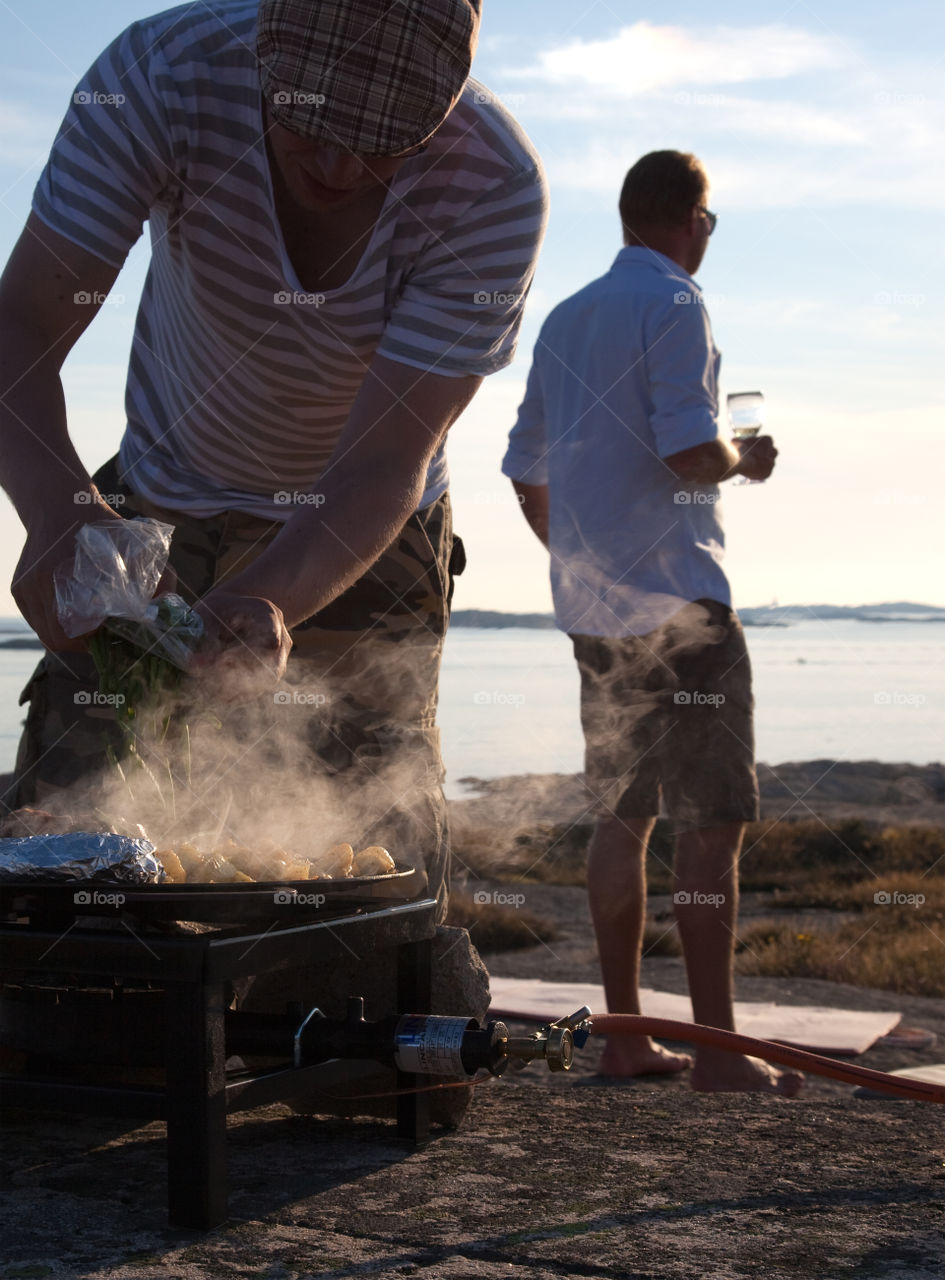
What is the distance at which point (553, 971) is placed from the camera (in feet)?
20.0

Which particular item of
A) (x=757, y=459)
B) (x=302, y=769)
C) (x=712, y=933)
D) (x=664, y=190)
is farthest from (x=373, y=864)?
(x=664, y=190)

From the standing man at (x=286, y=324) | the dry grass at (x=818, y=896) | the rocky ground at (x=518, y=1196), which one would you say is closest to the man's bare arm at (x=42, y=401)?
the standing man at (x=286, y=324)

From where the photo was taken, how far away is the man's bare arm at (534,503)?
4.94 m

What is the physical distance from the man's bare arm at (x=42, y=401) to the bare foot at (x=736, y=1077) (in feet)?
7.60

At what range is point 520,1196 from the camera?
82.0 inches

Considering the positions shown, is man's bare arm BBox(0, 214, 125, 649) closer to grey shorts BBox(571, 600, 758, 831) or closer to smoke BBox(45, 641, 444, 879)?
smoke BBox(45, 641, 444, 879)

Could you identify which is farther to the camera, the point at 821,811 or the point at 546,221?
the point at 821,811

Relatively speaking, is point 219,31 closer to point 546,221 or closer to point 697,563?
point 546,221

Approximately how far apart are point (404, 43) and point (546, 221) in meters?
0.62

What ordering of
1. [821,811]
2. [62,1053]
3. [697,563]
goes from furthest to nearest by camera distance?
[821,811] < [697,563] < [62,1053]

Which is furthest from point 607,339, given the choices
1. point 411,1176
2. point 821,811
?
point 821,811

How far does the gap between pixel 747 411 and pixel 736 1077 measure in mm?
2404

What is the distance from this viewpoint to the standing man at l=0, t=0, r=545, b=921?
247 cm

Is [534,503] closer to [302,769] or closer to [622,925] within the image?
[622,925]
